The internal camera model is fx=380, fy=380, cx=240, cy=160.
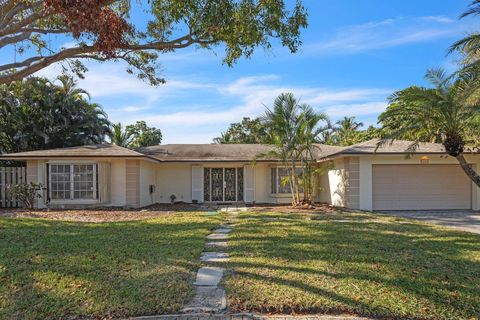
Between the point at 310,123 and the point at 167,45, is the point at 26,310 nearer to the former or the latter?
the point at 167,45

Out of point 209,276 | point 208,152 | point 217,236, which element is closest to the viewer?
point 209,276

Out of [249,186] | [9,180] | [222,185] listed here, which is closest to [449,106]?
[249,186]

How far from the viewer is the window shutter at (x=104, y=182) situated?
58.2 ft

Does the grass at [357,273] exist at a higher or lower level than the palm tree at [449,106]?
lower

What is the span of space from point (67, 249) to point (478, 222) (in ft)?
42.5

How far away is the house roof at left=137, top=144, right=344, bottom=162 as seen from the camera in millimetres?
20656

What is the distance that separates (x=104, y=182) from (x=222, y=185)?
22.1 feet

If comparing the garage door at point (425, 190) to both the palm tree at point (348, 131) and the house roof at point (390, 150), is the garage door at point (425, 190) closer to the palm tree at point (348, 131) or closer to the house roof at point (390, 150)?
the house roof at point (390, 150)

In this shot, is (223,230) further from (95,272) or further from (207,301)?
(207,301)

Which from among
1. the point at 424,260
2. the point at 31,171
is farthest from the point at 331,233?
the point at 31,171

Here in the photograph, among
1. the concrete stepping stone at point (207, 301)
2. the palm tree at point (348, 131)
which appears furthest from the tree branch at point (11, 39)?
the palm tree at point (348, 131)

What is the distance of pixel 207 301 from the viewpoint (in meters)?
4.91

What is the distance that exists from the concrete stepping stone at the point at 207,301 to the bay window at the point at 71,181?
14.0 meters

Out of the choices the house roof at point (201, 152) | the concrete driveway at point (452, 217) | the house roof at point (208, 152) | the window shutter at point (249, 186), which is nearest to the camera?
the concrete driveway at point (452, 217)
